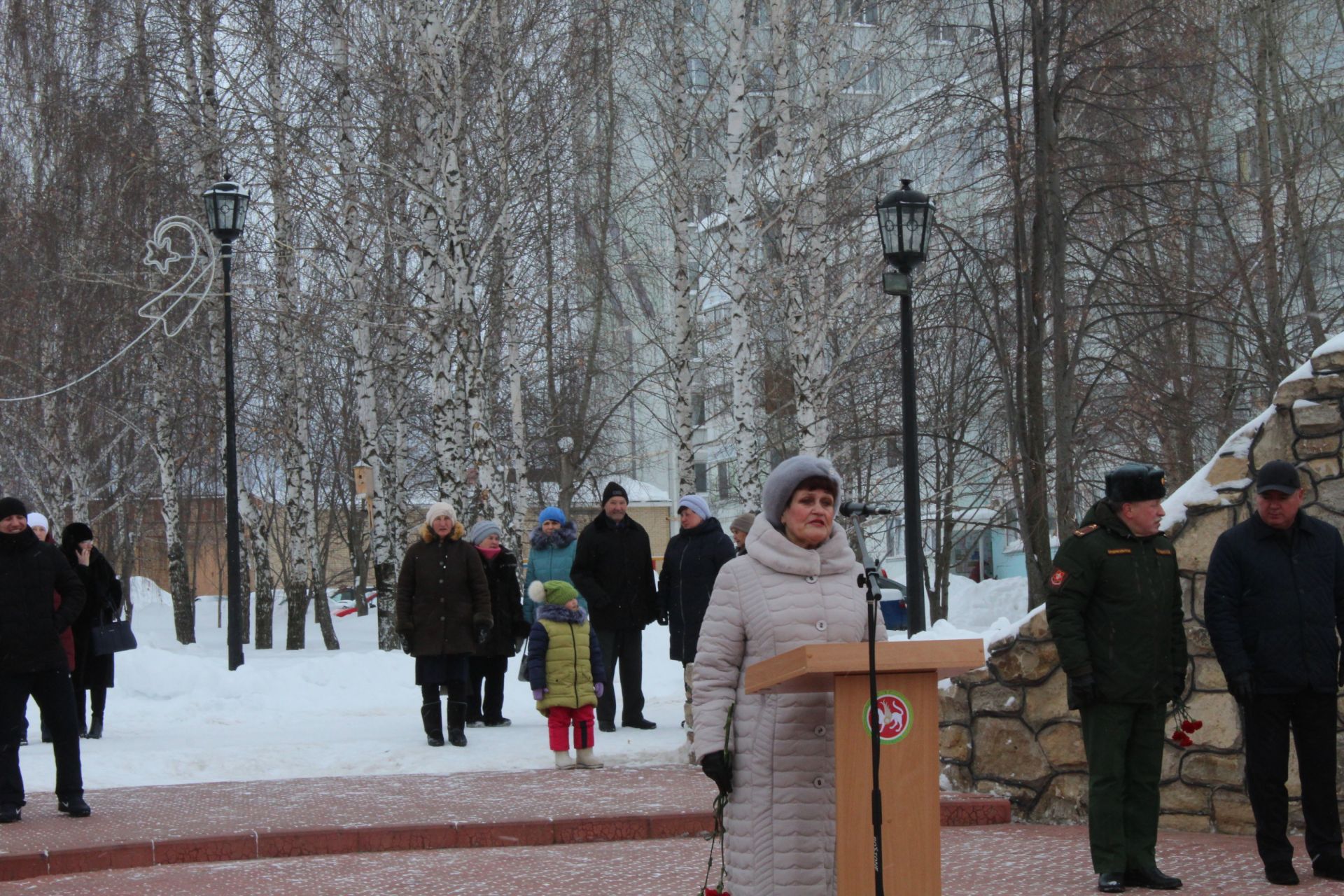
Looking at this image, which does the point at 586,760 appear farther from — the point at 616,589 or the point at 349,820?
the point at 349,820

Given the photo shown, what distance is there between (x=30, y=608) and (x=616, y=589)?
16.8 feet

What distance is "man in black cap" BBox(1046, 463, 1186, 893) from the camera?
23.5ft

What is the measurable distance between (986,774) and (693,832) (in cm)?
183

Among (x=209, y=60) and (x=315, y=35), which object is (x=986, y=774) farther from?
(x=209, y=60)

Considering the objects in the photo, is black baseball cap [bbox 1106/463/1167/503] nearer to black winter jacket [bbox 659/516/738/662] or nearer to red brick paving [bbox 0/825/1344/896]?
red brick paving [bbox 0/825/1344/896]

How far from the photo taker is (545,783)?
10.9 meters

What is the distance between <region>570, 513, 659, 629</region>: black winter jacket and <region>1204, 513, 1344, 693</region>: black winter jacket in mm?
6564

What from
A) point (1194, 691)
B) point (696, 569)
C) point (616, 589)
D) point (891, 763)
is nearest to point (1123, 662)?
point (1194, 691)

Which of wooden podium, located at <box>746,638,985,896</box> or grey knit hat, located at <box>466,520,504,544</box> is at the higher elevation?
grey knit hat, located at <box>466,520,504,544</box>

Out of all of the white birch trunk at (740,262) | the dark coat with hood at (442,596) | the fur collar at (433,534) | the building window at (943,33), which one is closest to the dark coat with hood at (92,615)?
the dark coat with hood at (442,596)

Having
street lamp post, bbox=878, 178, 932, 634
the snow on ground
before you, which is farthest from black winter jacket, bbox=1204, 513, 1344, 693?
street lamp post, bbox=878, 178, 932, 634

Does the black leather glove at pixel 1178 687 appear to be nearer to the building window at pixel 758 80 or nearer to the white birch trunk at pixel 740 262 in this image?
the white birch trunk at pixel 740 262

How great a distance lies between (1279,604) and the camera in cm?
736

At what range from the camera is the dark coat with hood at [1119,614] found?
716 cm
